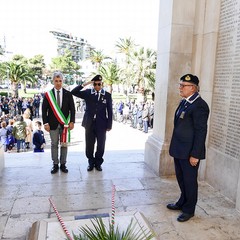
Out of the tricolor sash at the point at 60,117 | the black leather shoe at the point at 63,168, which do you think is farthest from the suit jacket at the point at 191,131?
the black leather shoe at the point at 63,168

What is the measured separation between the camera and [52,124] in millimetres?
4762

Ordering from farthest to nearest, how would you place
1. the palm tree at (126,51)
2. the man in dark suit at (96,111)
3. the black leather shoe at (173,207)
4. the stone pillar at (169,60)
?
the palm tree at (126,51) < the man in dark suit at (96,111) < the stone pillar at (169,60) < the black leather shoe at (173,207)

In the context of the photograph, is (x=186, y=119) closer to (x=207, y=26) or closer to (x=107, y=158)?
(x=207, y=26)

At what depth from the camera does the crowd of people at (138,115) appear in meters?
15.7

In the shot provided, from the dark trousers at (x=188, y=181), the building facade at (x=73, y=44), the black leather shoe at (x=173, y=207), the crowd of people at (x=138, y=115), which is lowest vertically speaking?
the crowd of people at (x=138, y=115)

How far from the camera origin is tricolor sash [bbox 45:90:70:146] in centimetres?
470

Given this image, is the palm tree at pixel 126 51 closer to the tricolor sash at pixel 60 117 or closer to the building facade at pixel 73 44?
the tricolor sash at pixel 60 117

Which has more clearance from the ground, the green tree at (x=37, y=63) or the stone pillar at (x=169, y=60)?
the green tree at (x=37, y=63)

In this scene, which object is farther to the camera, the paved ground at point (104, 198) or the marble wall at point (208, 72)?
the marble wall at point (208, 72)

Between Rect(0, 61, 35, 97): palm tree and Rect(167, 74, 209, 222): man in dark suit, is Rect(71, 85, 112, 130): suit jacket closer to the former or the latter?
Rect(167, 74, 209, 222): man in dark suit

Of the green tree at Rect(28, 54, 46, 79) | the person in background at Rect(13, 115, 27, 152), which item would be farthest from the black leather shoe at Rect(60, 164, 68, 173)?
the green tree at Rect(28, 54, 46, 79)

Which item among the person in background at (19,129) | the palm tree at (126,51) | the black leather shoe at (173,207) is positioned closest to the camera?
the black leather shoe at (173,207)

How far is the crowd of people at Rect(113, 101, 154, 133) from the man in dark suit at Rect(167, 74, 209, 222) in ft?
39.5

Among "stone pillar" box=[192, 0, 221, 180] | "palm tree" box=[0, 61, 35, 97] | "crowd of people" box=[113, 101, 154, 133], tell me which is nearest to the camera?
"stone pillar" box=[192, 0, 221, 180]
